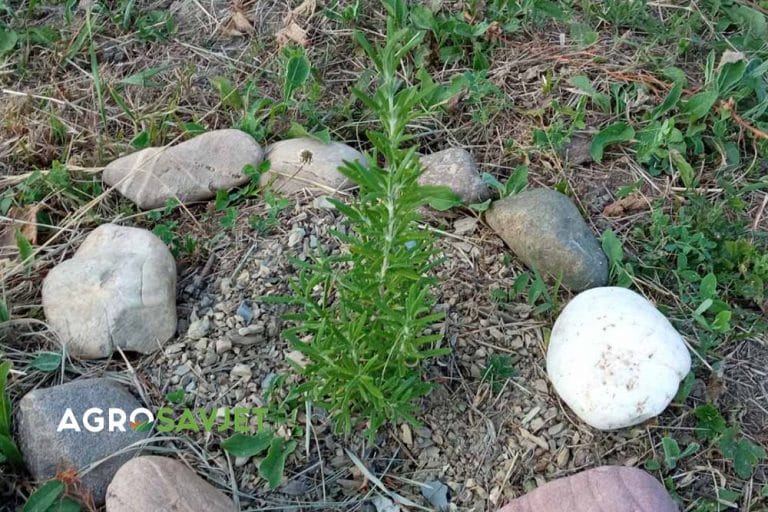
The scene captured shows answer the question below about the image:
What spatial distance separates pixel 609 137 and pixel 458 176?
60 centimetres

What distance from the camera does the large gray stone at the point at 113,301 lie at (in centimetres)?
238

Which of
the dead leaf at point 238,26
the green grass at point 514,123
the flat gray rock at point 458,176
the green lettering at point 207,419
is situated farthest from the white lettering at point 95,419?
the dead leaf at point 238,26

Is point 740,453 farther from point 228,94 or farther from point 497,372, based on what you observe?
point 228,94

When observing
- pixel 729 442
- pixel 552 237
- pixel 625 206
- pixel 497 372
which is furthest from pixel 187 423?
pixel 625 206

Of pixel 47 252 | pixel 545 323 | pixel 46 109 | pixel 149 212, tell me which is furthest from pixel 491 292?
pixel 46 109

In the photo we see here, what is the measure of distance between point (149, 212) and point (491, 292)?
1.18m

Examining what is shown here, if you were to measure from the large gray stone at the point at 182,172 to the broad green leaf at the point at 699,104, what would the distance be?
1548mm

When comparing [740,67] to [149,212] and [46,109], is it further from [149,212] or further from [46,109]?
[46,109]

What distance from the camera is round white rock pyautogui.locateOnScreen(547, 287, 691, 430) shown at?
86.8 inches

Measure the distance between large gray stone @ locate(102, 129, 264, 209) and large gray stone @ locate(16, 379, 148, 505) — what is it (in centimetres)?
80

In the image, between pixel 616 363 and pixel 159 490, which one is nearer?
pixel 159 490

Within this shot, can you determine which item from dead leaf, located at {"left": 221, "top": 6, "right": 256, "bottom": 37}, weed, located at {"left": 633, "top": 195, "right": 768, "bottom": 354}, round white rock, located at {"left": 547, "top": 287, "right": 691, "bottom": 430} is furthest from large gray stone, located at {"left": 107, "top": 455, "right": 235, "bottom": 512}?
dead leaf, located at {"left": 221, "top": 6, "right": 256, "bottom": 37}

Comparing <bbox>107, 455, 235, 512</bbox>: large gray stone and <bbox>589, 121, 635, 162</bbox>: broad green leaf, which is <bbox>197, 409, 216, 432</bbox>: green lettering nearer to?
<bbox>107, 455, 235, 512</bbox>: large gray stone

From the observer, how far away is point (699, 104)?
2.92 m
